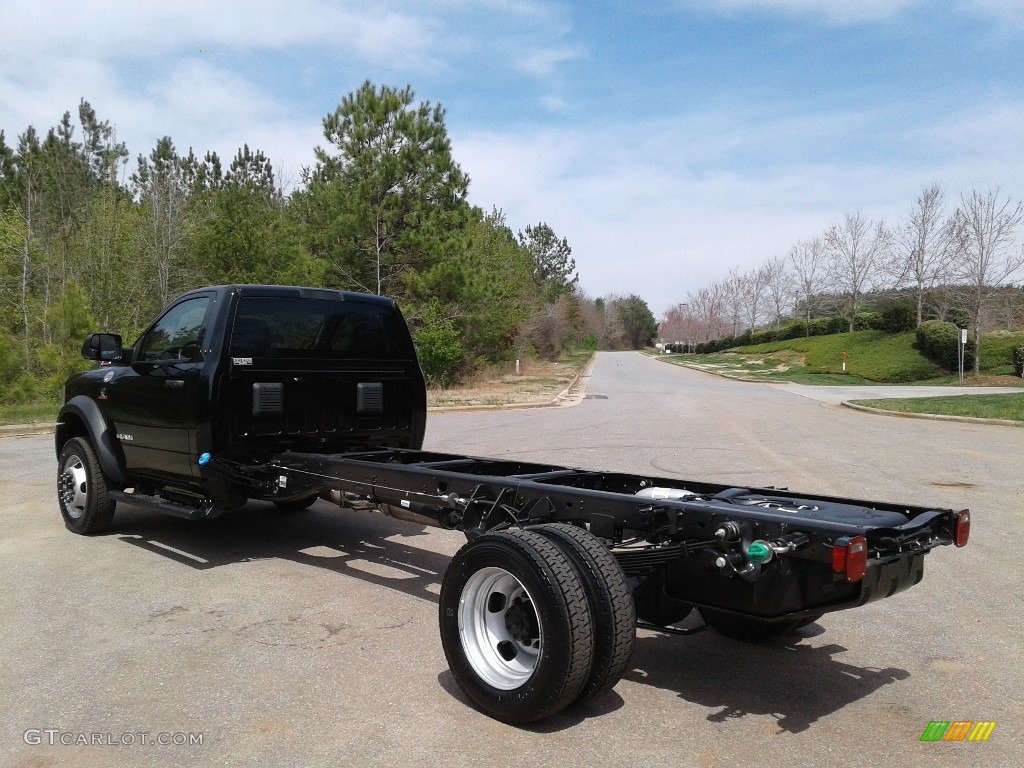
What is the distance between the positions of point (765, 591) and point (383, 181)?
77.6ft

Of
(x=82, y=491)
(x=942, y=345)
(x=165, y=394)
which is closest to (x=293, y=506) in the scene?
(x=82, y=491)

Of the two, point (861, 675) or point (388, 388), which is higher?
point (388, 388)

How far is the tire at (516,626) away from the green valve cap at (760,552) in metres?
0.72

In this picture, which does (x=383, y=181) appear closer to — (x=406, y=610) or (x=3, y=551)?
(x=3, y=551)

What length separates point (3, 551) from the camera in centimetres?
695

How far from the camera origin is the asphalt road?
355cm

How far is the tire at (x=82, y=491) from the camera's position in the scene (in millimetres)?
7250

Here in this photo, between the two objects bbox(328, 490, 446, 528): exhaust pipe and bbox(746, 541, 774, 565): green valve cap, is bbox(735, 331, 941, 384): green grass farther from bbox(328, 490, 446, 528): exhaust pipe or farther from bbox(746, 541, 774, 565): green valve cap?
bbox(746, 541, 774, 565): green valve cap

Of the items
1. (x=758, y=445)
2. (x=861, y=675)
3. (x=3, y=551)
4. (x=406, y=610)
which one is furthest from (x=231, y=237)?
(x=861, y=675)

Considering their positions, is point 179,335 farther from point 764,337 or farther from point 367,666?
point 764,337

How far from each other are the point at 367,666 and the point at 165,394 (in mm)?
3172

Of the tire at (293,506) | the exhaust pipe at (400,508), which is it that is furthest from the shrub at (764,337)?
the exhaust pipe at (400,508)

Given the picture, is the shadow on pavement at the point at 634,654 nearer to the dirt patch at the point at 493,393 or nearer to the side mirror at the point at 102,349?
the side mirror at the point at 102,349

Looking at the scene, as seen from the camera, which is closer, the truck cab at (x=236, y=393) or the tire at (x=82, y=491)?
the truck cab at (x=236, y=393)
